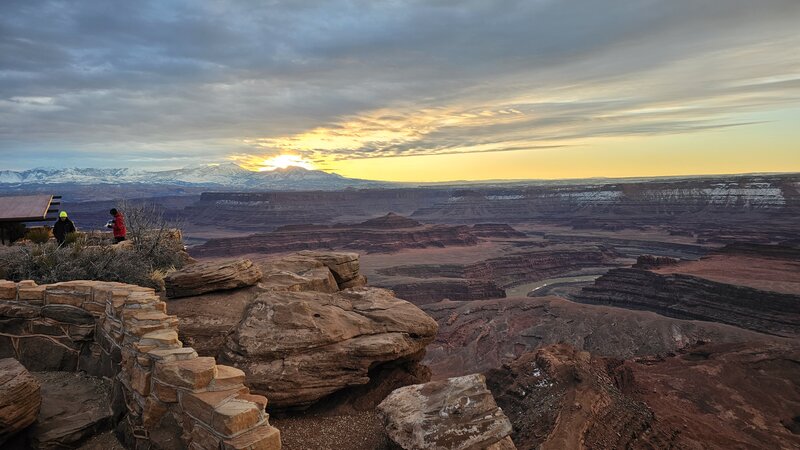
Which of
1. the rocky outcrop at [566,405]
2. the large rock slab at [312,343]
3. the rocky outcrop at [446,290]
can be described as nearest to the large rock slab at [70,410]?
the large rock slab at [312,343]

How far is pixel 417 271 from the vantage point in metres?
73.1

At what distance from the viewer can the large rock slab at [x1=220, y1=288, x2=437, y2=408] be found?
8.72m

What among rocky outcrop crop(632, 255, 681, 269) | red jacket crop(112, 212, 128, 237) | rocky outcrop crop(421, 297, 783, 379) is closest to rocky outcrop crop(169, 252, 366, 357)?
red jacket crop(112, 212, 128, 237)

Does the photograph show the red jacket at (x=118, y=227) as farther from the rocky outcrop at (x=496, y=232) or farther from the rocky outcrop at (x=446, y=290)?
the rocky outcrop at (x=496, y=232)

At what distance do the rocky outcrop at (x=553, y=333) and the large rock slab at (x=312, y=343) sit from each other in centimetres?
2116

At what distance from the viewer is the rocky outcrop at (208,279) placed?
1044 cm

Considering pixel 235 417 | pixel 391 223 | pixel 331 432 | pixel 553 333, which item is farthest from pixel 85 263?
pixel 391 223

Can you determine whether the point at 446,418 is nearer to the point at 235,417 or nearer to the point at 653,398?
the point at 235,417

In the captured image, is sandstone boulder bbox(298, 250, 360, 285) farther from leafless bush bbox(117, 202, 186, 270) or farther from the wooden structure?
the wooden structure

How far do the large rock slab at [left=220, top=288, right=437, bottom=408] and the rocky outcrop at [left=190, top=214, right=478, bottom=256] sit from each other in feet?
274

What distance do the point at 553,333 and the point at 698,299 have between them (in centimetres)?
2072

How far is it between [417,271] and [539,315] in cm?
3415

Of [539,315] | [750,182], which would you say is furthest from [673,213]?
[539,315]

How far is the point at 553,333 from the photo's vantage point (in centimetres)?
3691
